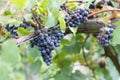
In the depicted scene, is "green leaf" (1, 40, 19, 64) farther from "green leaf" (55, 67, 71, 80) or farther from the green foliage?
"green leaf" (55, 67, 71, 80)

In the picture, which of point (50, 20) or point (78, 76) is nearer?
point (50, 20)

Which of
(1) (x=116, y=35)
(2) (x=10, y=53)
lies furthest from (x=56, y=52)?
(2) (x=10, y=53)

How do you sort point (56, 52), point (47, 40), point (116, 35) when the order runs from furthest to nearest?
point (56, 52), point (116, 35), point (47, 40)

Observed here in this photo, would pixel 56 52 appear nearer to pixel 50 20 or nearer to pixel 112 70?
pixel 112 70

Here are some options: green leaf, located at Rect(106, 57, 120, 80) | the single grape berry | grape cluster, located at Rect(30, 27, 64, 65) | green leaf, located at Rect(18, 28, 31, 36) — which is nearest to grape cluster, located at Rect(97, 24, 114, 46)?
the single grape berry

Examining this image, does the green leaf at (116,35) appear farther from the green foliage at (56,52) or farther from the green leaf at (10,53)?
the green leaf at (10,53)

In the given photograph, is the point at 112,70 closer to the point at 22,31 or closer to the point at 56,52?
the point at 56,52

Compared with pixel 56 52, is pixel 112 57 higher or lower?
lower

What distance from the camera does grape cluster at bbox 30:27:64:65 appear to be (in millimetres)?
941

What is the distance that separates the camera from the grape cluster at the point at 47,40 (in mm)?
941

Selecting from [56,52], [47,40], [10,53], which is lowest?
[10,53]

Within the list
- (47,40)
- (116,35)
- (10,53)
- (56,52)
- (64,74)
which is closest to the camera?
(10,53)

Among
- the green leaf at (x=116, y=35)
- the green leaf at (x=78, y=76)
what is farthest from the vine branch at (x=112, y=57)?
the green leaf at (x=116, y=35)

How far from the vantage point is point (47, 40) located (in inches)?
37.0
